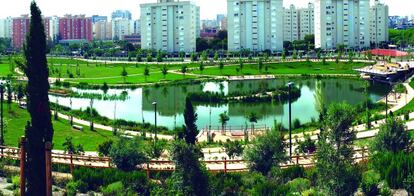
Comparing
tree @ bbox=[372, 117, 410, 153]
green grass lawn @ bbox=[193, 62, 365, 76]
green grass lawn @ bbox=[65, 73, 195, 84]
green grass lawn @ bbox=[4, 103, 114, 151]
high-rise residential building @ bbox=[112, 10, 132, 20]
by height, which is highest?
high-rise residential building @ bbox=[112, 10, 132, 20]

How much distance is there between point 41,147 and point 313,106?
79.1 ft

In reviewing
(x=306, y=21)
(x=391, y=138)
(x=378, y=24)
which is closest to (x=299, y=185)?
(x=391, y=138)

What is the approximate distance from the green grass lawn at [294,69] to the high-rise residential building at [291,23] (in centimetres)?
3467

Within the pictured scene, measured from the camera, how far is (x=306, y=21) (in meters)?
96.8

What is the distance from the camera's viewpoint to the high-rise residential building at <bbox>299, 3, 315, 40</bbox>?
95.9 m

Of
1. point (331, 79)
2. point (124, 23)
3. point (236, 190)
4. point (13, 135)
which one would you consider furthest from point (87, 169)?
point (124, 23)

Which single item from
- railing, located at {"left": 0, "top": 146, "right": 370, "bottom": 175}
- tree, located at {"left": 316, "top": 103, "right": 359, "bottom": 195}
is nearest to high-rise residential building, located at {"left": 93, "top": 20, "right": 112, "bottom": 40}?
railing, located at {"left": 0, "top": 146, "right": 370, "bottom": 175}

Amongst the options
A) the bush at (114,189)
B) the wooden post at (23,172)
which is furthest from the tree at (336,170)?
the wooden post at (23,172)

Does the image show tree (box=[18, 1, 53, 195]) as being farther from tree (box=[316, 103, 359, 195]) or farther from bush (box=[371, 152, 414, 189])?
bush (box=[371, 152, 414, 189])

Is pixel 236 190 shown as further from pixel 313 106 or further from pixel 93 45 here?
pixel 93 45

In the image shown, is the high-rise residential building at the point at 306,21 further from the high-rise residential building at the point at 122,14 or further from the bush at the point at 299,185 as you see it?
the high-rise residential building at the point at 122,14

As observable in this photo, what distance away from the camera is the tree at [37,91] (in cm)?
1366

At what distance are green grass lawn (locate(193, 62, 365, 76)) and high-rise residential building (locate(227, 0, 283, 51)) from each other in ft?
65.9

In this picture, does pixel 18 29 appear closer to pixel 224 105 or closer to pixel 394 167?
pixel 224 105
